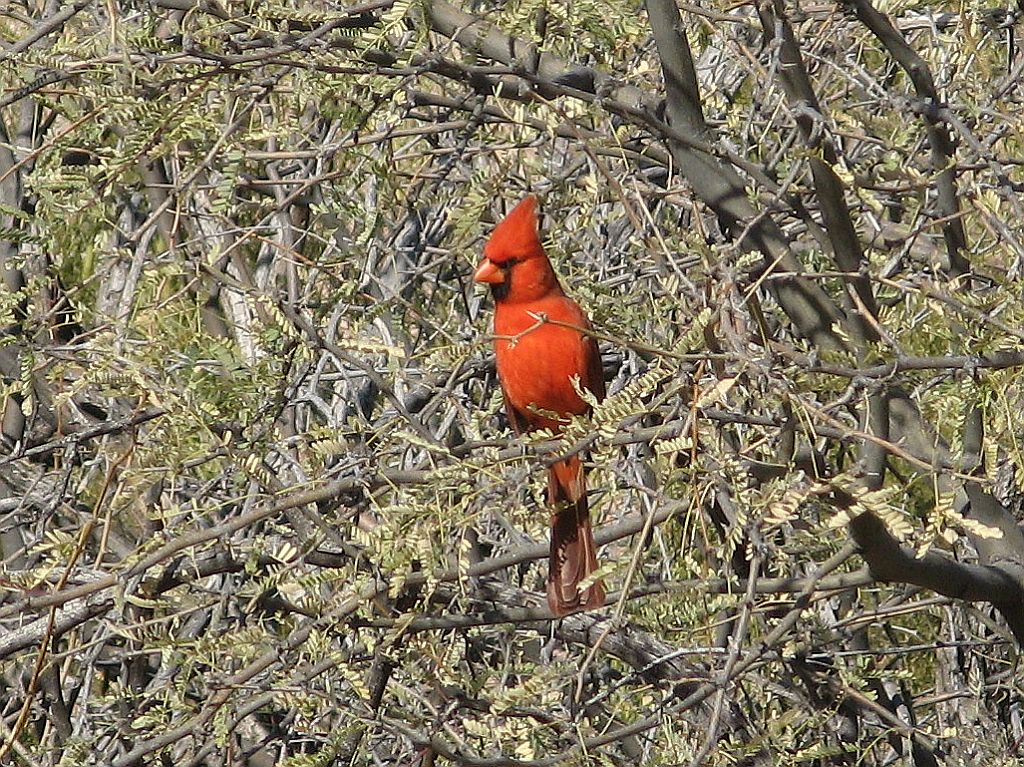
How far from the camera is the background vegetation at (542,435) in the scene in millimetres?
2209

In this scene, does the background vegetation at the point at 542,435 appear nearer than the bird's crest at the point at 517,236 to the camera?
Yes

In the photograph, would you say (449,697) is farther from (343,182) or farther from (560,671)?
(343,182)

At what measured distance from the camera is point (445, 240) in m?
4.02

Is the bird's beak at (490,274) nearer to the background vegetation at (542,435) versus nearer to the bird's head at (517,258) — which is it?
the bird's head at (517,258)

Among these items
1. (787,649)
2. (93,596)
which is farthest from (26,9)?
(787,649)

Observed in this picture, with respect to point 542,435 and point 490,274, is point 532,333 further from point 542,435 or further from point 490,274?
point 542,435

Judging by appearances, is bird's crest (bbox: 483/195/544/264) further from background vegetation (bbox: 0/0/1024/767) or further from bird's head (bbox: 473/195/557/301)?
background vegetation (bbox: 0/0/1024/767)

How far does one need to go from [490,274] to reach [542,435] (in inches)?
46.6

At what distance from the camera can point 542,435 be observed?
220 centimetres

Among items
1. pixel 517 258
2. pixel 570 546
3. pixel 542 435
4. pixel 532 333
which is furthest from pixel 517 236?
pixel 542 435

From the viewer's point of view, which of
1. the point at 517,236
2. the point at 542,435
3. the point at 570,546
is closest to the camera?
the point at 542,435

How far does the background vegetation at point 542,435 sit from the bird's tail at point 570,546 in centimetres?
5

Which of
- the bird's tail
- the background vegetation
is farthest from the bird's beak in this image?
the bird's tail

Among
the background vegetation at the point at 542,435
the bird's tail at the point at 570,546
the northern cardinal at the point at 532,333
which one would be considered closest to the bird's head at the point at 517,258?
the northern cardinal at the point at 532,333
